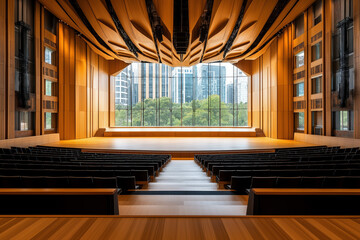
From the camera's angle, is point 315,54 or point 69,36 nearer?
point 315,54

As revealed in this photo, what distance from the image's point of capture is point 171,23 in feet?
37.7

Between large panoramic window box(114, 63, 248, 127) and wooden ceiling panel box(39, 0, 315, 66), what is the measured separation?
18.0 feet

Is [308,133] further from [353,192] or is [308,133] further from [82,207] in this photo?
[82,207]

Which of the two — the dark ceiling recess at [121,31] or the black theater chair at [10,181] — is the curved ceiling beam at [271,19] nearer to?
the dark ceiling recess at [121,31]

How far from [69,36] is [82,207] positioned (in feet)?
53.4

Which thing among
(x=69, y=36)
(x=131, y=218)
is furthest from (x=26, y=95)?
(x=131, y=218)

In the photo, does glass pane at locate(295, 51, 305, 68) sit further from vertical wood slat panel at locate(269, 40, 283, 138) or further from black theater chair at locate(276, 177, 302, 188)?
black theater chair at locate(276, 177, 302, 188)

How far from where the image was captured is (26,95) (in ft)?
38.7

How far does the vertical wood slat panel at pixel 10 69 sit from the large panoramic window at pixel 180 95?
11441 mm

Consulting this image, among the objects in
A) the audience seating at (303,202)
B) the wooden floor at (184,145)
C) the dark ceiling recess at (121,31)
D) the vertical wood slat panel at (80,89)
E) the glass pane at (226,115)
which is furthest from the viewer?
the glass pane at (226,115)

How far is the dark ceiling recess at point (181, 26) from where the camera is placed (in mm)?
10543

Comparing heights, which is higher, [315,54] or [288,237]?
[315,54]

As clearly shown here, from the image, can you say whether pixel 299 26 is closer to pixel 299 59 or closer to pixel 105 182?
pixel 299 59

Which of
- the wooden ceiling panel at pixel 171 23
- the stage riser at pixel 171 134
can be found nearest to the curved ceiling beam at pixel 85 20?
the wooden ceiling panel at pixel 171 23
